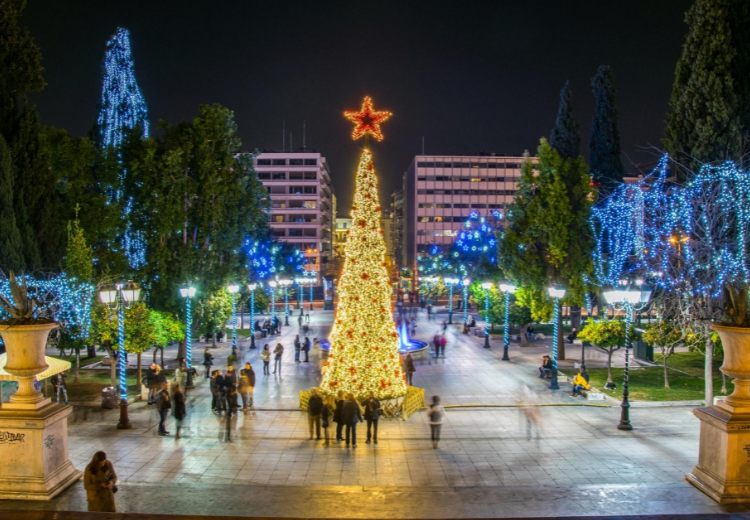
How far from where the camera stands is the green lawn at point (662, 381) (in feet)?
73.7

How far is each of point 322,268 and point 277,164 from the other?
68.6ft

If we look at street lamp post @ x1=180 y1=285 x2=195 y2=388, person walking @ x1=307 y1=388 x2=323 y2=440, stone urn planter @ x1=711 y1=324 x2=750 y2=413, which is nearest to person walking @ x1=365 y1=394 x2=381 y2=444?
person walking @ x1=307 y1=388 x2=323 y2=440

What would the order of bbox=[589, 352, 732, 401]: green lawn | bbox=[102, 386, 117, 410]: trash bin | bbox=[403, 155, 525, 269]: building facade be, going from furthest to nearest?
bbox=[403, 155, 525, 269]: building facade → bbox=[589, 352, 732, 401]: green lawn → bbox=[102, 386, 117, 410]: trash bin

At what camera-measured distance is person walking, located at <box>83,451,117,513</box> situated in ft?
29.6

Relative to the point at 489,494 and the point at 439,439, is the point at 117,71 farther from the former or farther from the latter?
the point at 489,494

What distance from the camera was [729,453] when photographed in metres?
9.91

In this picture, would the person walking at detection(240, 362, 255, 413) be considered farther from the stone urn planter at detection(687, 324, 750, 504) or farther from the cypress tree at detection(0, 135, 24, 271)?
the stone urn planter at detection(687, 324, 750, 504)

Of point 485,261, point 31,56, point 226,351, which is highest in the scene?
point 31,56

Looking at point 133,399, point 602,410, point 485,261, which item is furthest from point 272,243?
point 602,410

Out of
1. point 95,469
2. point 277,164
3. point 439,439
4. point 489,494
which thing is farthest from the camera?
point 277,164

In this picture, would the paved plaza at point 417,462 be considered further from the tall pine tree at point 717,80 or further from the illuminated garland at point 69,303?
the tall pine tree at point 717,80

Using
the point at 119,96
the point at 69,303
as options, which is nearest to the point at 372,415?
the point at 69,303

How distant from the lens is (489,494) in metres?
10.7

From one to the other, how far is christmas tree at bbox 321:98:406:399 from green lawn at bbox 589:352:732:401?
929cm
